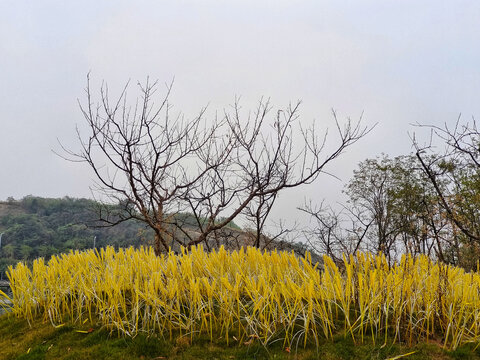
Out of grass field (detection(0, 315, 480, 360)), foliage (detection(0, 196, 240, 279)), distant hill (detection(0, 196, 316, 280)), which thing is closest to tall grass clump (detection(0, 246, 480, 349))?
grass field (detection(0, 315, 480, 360))

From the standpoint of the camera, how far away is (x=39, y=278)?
12.7ft

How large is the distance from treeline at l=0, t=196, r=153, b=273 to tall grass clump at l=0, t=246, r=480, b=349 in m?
16.8

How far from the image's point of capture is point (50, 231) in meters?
30.2

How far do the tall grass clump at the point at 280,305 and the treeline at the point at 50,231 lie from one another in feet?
55.2

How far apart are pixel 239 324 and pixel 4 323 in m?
2.84

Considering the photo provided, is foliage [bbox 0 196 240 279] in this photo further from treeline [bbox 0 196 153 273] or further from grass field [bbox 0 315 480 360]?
grass field [bbox 0 315 480 360]

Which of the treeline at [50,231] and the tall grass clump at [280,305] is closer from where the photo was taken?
the tall grass clump at [280,305]

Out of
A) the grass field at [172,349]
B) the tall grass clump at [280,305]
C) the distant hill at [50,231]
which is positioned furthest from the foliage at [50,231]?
the grass field at [172,349]

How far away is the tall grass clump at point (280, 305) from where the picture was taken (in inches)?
100

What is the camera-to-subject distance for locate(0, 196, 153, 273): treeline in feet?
83.2

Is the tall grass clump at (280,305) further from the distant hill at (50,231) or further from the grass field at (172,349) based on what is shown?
the distant hill at (50,231)

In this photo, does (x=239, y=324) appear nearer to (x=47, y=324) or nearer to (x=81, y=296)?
(x=81, y=296)

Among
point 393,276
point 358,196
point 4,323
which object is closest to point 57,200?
point 358,196

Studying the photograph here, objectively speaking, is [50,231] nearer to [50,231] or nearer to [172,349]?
[50,231]
